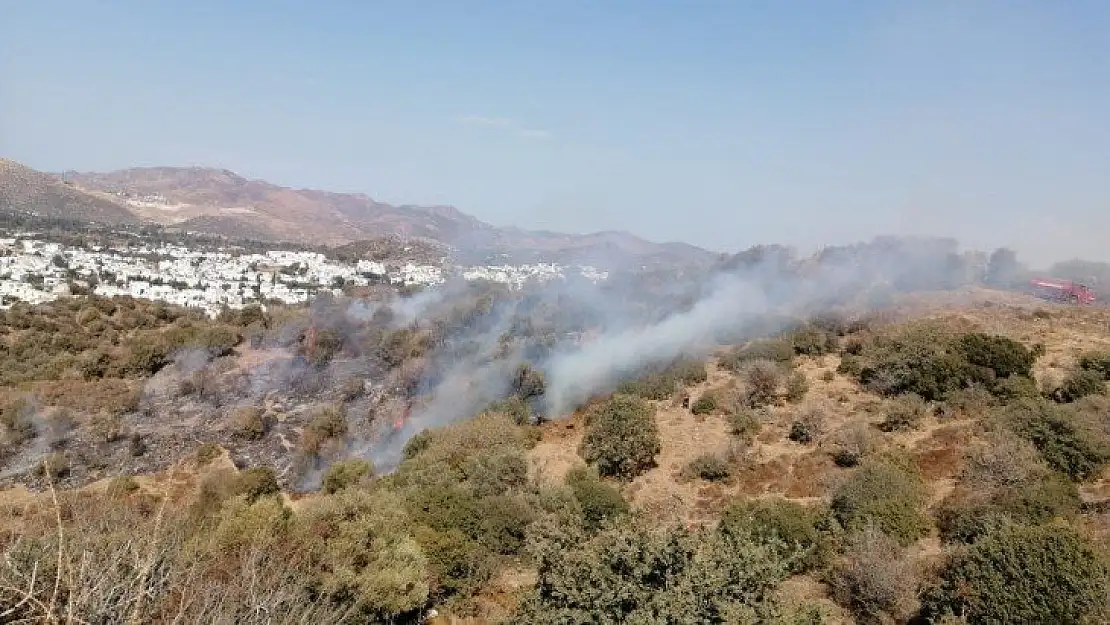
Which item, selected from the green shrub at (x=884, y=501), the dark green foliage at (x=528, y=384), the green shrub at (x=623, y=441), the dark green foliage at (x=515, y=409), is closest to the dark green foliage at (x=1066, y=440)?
the green shrub at (x=884, y=501)

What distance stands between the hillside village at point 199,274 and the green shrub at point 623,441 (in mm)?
24680

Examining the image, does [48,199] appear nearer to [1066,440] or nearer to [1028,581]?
[1066,440]

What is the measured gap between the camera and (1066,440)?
14508mm

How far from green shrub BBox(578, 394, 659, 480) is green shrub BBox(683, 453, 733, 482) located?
1178 mm

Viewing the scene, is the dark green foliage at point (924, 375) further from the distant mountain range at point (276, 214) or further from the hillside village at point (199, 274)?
the distant mountain range at point (276, 214)

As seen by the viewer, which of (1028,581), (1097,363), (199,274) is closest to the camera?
(1028,581)

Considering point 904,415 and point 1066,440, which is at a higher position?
point 1066,440

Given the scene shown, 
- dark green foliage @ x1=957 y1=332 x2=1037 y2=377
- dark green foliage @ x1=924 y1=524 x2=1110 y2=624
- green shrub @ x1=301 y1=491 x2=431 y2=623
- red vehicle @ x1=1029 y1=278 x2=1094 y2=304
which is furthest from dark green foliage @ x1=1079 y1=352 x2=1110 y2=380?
green shrub @ x1=301 y1=491 x2=431 y2=623

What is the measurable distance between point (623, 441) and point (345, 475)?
7.25 m

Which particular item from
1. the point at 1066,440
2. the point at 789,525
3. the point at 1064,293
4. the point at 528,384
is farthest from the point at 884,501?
the point at 1064,293

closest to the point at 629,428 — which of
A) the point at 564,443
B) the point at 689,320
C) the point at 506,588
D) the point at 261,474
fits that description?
the point at 564,443

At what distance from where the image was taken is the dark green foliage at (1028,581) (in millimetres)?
9141

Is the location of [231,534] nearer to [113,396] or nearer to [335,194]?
[113,396]

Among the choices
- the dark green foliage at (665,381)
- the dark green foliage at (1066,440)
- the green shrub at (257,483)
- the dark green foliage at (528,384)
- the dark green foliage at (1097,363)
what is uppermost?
the dark green foliage at (1097,363)
